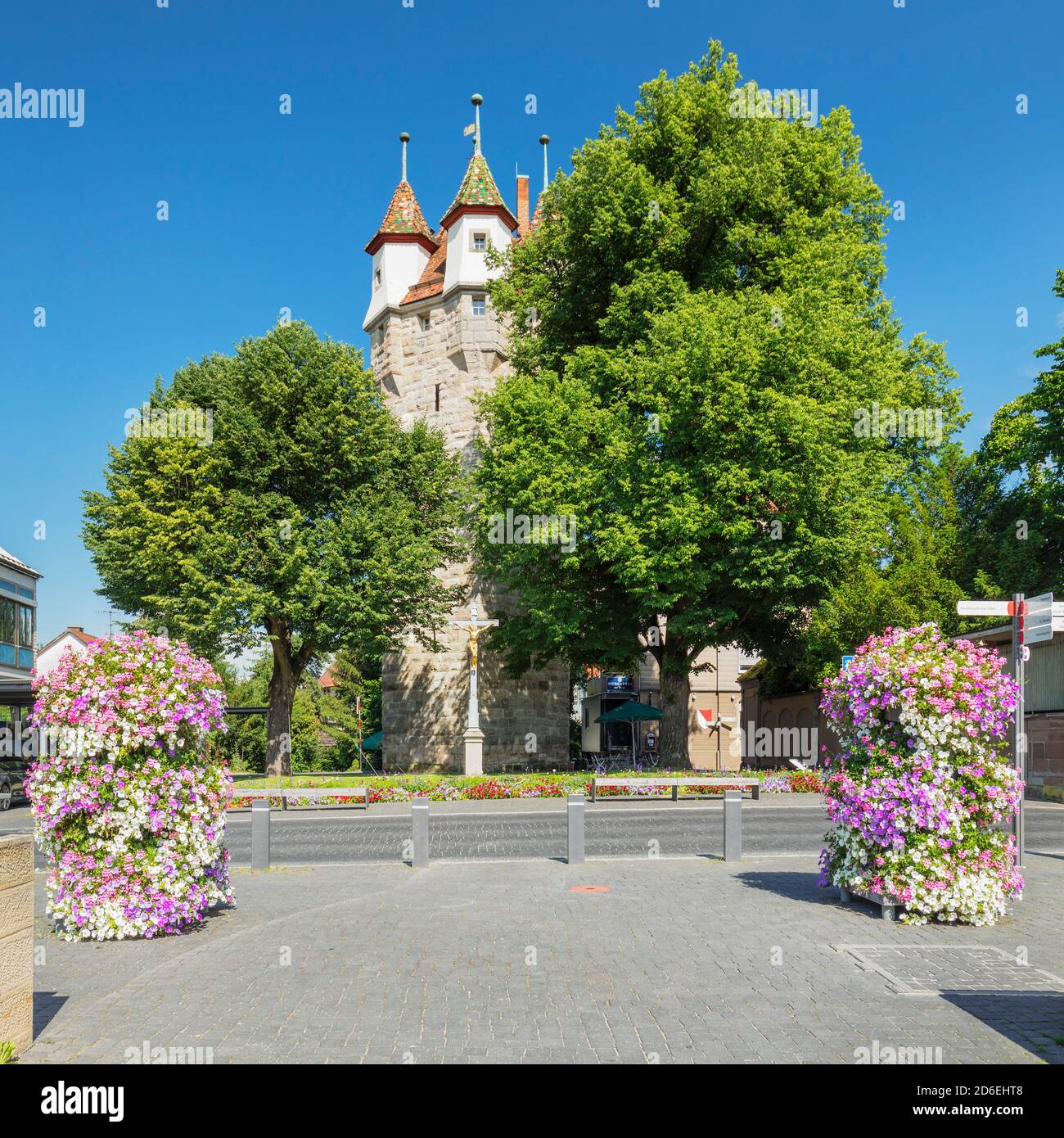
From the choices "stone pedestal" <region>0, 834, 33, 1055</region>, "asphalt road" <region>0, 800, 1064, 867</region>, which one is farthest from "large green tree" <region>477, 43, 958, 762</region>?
"stone pedestal" <region>0, 834, 33, 1055</region>

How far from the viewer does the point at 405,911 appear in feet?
32.2

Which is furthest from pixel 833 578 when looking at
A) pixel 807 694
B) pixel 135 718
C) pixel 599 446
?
pixel 135 718

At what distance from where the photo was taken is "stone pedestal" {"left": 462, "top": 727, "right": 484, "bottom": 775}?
3005 centimetres

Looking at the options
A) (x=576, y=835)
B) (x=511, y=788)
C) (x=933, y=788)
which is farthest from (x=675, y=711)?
(x=933, y=788)

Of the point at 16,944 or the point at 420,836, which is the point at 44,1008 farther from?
the point at 420,836

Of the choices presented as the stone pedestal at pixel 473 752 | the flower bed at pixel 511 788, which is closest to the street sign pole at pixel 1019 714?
the flower bed at pixel 511 788

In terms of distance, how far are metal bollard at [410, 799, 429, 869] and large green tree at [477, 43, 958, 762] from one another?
12505mm

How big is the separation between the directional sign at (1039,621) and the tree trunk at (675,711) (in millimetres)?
16203

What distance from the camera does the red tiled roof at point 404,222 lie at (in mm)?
43906

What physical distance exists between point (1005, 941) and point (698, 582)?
16.5 m

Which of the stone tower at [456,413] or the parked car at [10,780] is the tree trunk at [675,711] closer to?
the stone tower at [456,413]

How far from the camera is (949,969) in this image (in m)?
7.30

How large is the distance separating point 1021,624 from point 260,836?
9498mm

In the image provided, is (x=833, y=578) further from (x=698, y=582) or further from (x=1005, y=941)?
(x=1005, y=941)
